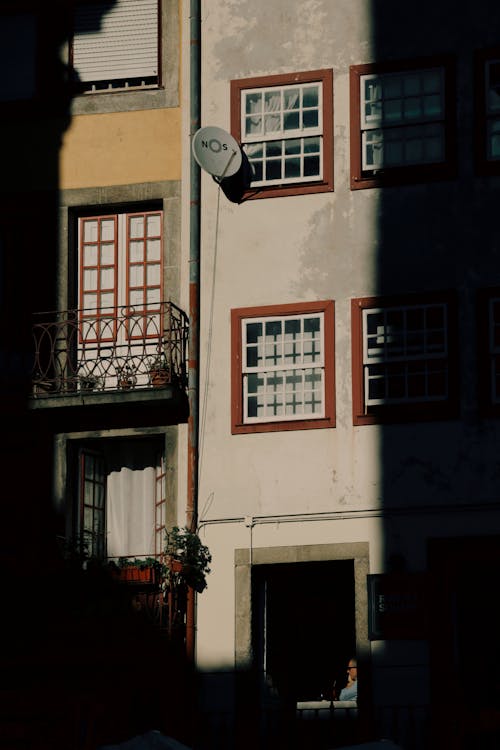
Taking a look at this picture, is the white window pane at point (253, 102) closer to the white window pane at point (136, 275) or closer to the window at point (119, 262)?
the window at point (119, 262)

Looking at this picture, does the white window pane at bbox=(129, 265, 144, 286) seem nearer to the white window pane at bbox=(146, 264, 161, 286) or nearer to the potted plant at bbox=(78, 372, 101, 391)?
the white window pane at bbox=(146, 264, 161, 286)

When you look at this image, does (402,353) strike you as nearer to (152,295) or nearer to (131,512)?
(152,295)

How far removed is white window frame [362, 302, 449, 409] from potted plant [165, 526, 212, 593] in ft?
9.35

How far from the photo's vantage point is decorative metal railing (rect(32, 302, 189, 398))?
24.2m

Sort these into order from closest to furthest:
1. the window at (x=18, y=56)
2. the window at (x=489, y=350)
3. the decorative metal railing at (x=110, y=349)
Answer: the window at (x=489, y=350) → the decorative metal railing at (x=110, y=349) → the window at (x=18, y=56)

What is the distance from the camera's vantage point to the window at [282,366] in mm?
23672

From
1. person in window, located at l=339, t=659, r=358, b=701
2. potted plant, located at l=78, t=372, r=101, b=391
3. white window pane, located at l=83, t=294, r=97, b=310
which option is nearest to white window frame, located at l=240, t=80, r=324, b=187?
white window pane, located at l=83, t=294, r=97, b=310

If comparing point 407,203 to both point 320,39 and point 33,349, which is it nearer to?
point 320,39

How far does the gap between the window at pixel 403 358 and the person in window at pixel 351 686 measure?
3380mm

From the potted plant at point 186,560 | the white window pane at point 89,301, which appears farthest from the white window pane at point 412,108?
the potted plant at point 186,560

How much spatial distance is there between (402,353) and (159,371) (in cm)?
325

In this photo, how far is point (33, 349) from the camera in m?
25.2

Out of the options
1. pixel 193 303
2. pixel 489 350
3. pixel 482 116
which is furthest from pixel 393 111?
pixel 193 303

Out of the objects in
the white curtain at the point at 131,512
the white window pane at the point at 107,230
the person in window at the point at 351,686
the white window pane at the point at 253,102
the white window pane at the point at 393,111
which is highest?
the white window pane at the point at 253,102
